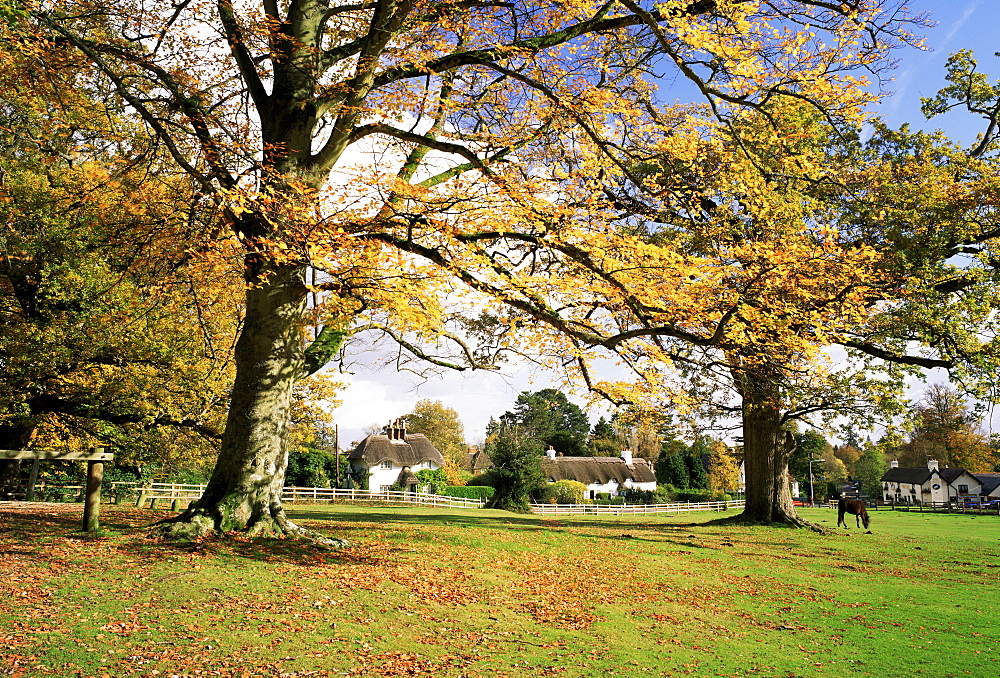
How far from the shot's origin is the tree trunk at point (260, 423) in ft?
34.5

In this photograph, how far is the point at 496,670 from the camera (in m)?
5.74

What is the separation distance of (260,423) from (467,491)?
40289 millimetres

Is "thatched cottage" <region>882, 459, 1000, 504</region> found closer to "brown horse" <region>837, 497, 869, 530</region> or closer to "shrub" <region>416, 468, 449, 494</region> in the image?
"shrub" <region>416, 468, 449, 494</region>

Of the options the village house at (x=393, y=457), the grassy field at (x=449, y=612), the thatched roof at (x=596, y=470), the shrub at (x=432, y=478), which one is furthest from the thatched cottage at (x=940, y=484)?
the grassy field at (x=449, y=612)

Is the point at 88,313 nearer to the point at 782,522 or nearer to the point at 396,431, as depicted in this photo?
the point at 782,522

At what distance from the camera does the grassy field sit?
5.70 metres

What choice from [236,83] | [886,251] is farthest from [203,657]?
[886,251]

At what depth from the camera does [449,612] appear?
7387 millimetres

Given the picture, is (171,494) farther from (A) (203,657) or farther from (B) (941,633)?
(B) (941,633)

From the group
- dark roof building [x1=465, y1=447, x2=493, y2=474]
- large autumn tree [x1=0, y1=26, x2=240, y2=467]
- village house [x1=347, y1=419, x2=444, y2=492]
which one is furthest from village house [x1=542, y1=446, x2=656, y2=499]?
large autumn tree [x1=0, y1=26, x2=240, y2=467]

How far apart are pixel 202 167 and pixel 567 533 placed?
443 inches

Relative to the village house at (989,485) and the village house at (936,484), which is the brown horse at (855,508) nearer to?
the village house at (936,484)

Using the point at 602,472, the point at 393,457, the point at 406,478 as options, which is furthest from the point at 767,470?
the point at 602,472

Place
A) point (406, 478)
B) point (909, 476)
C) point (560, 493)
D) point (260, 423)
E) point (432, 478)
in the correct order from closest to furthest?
point (260, 423)
point (560, 493)
point (432, 478)
point (406, 478)
point (909, 476)
